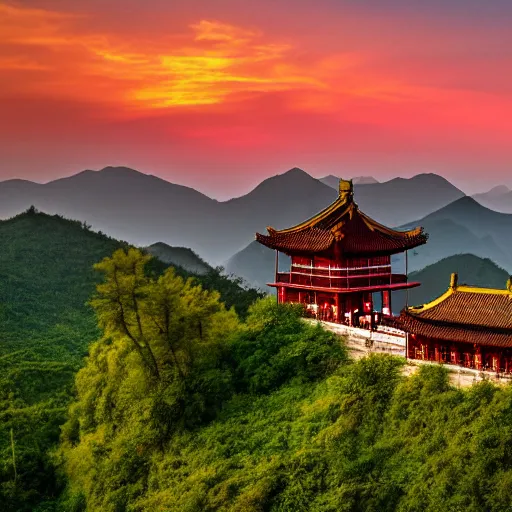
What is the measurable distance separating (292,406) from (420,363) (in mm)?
3856

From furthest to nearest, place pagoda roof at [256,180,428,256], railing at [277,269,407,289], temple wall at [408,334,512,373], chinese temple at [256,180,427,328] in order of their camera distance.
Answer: pagoda roof at [256,180,428,256] → chinese temple at [256,180,427,328] → railing at [277,269,407,289] → temple wall at [408,334,512,373]

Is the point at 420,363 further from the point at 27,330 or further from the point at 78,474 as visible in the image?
the point at 27,330

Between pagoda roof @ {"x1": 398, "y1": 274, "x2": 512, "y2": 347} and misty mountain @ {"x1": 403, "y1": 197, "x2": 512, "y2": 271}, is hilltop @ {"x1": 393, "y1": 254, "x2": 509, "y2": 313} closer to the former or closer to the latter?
misty mountain @ {"x1": 403, "y1": 197, "x2": 512, "y2": 271}

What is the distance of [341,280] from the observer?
91.3 feet

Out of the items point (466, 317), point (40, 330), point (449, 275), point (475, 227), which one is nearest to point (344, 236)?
point (466, 317)

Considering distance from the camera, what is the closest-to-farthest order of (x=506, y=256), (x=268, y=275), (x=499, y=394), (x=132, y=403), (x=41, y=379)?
(x=499, y=394) < (x=132, y=403) < (x=41, y=379) < (x=268, y=275) < (x=506, y=256)

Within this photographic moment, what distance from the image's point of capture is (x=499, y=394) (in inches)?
779

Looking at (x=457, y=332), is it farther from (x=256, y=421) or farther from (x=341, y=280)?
(x=341, y=280)

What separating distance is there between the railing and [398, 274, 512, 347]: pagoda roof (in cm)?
474

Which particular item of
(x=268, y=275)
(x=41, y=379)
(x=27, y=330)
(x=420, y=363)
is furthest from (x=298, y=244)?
(x=268, y=275)

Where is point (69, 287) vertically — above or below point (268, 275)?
below

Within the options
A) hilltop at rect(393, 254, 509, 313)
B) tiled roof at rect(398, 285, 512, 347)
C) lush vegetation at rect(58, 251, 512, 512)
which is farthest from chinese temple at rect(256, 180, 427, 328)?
hilltop at rect(393, 254, 509, 313)

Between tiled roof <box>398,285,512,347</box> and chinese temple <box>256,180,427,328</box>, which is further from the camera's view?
chinese temple <box>256,180,427,328</box>

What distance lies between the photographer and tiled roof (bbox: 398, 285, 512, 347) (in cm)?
2148
